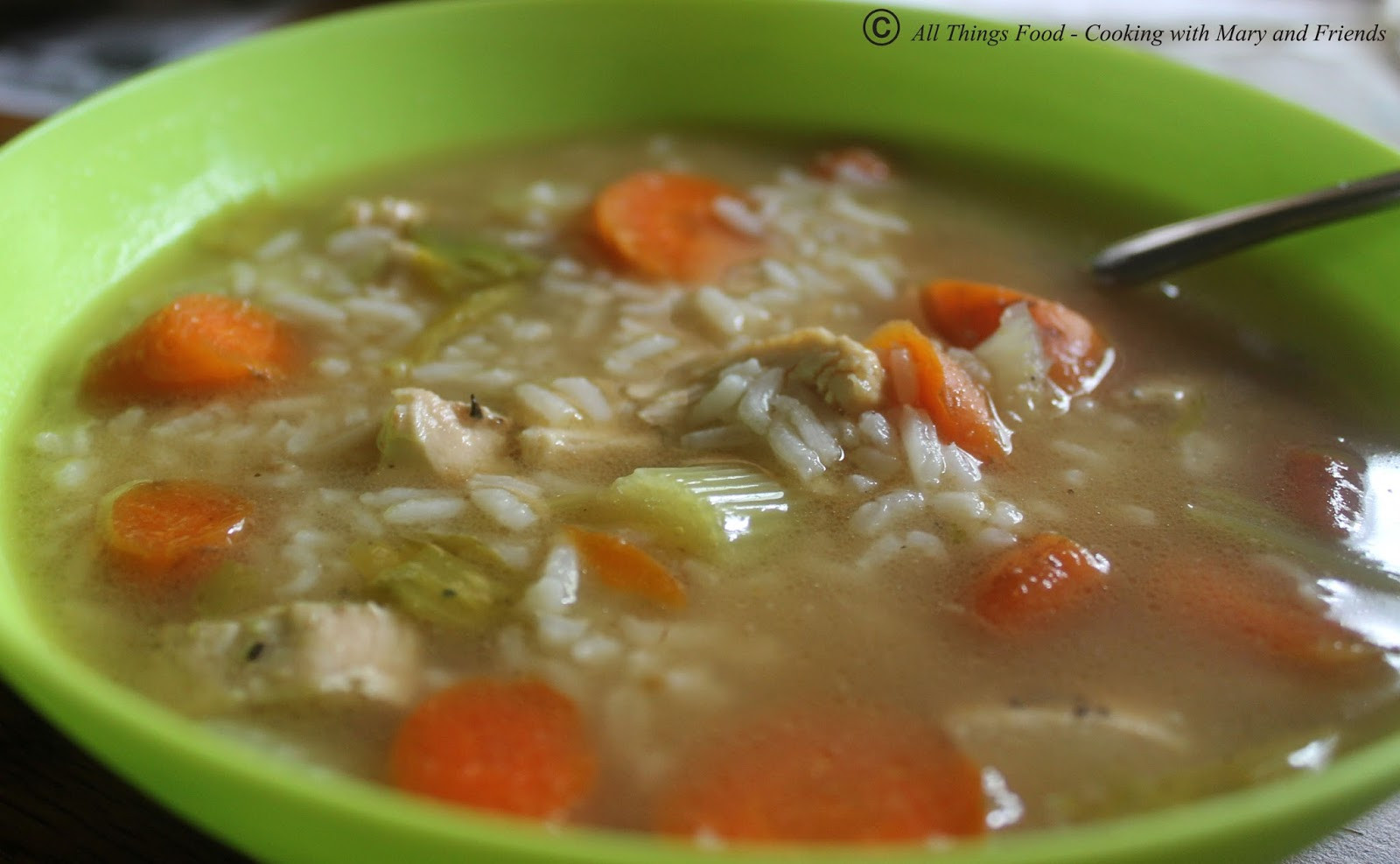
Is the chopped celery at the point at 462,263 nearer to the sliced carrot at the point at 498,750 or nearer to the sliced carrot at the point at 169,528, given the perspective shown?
the sliced carrot at the point at 169,528

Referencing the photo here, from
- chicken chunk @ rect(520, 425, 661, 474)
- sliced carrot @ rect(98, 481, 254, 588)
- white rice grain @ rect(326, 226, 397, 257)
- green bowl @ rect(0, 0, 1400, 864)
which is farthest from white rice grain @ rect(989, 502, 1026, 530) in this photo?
white rice grain @ rect(326, 226, 397, 257)

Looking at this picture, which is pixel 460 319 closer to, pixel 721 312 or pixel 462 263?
pixel 462 263

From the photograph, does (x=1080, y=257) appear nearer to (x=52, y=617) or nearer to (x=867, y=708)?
(x=867, y=708)

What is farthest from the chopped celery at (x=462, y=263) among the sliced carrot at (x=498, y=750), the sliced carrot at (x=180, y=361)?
the sliced carrot at (x=498, y=750)

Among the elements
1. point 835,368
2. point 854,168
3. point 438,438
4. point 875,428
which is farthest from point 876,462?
point 854,168

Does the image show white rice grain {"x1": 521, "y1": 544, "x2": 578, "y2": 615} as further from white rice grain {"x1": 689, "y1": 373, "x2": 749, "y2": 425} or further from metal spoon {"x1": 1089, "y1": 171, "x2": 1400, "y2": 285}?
metal spoon {"x1": 1089, "y1": 171, "x2": 1400, "y2": 285}

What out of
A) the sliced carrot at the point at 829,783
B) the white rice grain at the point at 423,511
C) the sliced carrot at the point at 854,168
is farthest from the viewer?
the sliced carrot at the point at 854,168
